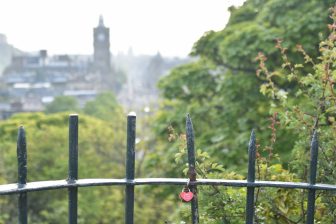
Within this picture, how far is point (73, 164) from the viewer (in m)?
2.11

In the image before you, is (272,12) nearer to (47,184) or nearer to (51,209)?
(47,184)

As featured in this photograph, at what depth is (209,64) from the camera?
1001 cm

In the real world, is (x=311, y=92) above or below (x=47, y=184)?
above

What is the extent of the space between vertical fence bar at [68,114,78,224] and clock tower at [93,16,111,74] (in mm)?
69592

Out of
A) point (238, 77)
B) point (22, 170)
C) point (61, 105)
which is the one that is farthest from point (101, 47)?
point (22, 170)

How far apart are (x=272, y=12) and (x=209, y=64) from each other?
200 centimetres

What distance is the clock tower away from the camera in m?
71.0

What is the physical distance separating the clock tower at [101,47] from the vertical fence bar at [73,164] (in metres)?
69.6

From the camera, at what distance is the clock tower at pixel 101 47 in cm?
7100

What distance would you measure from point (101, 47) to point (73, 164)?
71.0m

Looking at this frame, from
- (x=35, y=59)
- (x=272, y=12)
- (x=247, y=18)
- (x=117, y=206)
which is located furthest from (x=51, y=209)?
(x=35, y=59)

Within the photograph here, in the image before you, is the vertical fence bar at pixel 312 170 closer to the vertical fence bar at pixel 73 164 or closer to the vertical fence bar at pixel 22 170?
the vertical fence bar at pixel 73 164

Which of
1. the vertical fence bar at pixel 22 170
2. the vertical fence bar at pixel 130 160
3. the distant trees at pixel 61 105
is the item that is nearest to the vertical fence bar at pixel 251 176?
the vertical fence bar at pixel 130 160

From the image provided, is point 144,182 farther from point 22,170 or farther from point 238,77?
point 238,77
